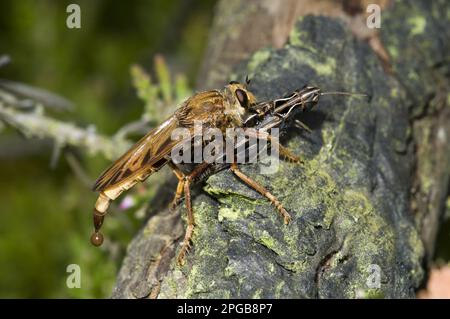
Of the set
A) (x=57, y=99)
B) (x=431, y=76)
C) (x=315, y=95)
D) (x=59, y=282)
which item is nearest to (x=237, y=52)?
(x=315, y=95)

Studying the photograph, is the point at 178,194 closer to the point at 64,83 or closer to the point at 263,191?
the point at 263,191

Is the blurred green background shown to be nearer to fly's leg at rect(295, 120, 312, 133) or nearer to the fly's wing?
the fly's wing

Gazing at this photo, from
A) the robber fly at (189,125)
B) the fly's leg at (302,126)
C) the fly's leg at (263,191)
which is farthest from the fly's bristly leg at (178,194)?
the fly's leg at (302,126)

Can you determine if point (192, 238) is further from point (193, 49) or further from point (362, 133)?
point (193, 49)

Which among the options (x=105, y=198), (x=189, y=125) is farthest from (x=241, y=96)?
(x=105, y=198)

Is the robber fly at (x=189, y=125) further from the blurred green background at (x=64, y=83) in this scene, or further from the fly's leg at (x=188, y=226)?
the blurred green background at (x=64, y=83)
